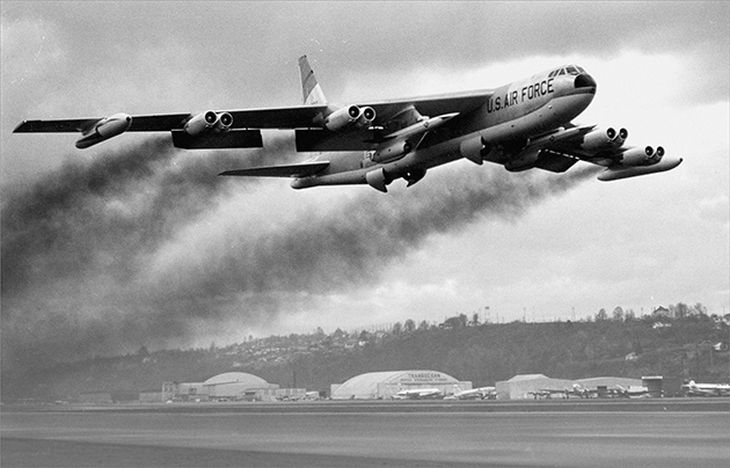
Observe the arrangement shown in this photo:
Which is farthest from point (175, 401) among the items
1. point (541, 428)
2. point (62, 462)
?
point (62, 462)

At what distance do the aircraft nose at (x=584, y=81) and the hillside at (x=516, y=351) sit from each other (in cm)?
6710

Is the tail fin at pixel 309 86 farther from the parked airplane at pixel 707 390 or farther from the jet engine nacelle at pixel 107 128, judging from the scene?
the parked airplane at pixel 707 390

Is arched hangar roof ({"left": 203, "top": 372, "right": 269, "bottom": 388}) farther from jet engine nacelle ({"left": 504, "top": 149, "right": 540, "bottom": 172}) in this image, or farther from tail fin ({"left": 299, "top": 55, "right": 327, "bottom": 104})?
jet engine nacelle ({"left": 504, "top": 149, "right": 540, "bottom": 172})

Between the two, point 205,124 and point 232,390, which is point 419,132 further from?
point 232,390

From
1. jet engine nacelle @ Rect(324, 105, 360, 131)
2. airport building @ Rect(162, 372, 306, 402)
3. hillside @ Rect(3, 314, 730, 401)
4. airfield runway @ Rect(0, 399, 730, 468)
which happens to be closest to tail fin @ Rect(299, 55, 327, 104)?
jet engine nacelle @ Rect(324, 105, 360, 131)

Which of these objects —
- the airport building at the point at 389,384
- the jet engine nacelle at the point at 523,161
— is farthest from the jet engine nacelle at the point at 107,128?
the airport building at the point at 389,384

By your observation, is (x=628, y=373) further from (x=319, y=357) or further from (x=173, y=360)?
(x=173, y=360)

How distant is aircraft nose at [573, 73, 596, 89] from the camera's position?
40688 mm

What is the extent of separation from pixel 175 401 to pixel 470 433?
39.0 m

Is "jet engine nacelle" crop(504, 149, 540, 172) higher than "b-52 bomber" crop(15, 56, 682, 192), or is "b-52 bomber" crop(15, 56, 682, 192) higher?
"b-52 bomber" crop(15, 56, 682, 192)

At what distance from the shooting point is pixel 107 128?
39.1 meters

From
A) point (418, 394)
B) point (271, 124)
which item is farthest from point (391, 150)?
point (418, 394)

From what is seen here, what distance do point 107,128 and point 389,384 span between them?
80.0 meters

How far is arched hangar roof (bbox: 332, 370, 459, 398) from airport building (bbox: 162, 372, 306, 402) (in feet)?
18.8
